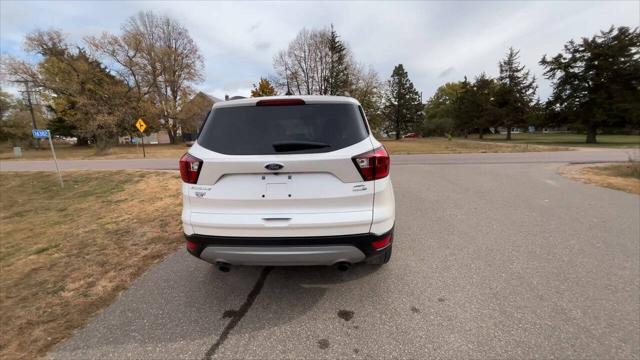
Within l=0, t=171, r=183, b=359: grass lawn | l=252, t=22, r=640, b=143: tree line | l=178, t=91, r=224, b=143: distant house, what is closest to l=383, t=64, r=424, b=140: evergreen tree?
l=252, t=22, r=640, b=143: tree line

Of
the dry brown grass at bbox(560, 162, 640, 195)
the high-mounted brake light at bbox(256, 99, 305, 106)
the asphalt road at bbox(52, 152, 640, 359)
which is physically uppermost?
the high-mounted brake light at bbox(256, 99, 305, 106)

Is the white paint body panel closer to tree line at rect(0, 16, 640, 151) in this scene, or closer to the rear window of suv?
the rear window of suv

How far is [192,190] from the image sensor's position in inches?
99.7

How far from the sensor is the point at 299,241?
2.39 m

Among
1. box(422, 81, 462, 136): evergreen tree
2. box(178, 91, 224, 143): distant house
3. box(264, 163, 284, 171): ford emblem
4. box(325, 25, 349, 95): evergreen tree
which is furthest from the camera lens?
box(422, 81, 462, 136): evergreen tree

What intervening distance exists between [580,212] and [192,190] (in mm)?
6655

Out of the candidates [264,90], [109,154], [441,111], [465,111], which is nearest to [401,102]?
[465,111]

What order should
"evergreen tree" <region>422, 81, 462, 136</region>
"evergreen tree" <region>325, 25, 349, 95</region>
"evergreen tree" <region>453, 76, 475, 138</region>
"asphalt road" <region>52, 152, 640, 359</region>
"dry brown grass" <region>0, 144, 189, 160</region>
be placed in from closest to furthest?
"asphalt road" <region>52, 152, 640, 359</region>
"dry brown grass" <region>0, 144, 189, 160</region>
"evergreen tree" <region>325, 25, 349, 95</region>
"evergreen tree" <region>453, 76, 475, 138</region>
"evergreen tree" <region>422, 81, 462, 136</region>

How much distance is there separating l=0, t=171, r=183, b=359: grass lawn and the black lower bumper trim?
4.54 ft

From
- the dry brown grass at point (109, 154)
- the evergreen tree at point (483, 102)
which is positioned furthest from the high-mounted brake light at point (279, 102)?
the evergreen tree at point (483, 102)

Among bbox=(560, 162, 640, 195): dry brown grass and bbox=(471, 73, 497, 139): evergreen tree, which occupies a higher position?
bbox=(471, 73, 497, 139): evergreen tree

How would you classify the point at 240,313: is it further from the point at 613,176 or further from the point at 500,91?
the point at 500,91

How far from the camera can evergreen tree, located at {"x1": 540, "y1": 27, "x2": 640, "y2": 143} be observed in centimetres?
2817

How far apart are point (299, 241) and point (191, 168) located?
3.65ft
